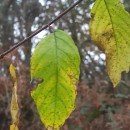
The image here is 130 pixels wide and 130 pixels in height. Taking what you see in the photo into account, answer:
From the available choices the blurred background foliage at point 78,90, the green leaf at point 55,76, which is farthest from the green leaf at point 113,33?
the blurred background foliage at point 78,90

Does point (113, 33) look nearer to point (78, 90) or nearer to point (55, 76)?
point (55, 76)

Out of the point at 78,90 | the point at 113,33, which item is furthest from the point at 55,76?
the point at 78,90

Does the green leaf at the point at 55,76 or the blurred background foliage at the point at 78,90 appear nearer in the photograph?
the green leaf at the point at 55,76

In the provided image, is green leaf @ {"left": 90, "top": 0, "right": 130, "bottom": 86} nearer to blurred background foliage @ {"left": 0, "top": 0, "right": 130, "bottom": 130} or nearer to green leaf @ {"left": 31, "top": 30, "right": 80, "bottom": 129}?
green leaf @ {"left": 31, "top": 30, "right": 80, "bottom": 129}

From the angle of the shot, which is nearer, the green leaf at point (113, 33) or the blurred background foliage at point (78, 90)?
the green leaf at point (113, 33)

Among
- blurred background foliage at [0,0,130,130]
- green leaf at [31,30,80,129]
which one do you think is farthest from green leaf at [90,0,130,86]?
blurred background foliage at [0,0,130,130]

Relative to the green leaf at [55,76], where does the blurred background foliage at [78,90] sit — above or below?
above

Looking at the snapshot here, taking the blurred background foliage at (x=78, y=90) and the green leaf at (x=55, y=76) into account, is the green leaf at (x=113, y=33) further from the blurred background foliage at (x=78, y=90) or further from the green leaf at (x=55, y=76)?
the blurred background foliage at (x=78, y=90)
